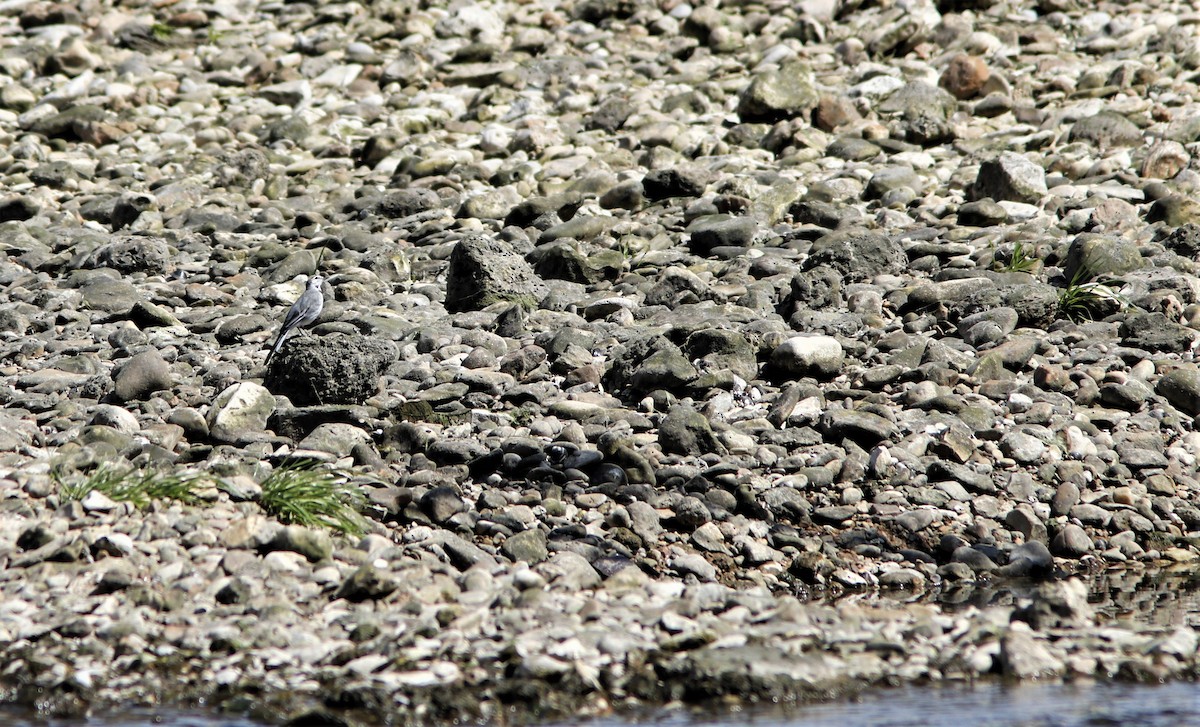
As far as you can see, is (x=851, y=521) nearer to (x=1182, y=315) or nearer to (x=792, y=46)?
(x=1182, y=315)

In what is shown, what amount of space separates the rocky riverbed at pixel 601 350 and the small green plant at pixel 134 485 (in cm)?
6

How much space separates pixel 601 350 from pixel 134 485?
12.3 ft

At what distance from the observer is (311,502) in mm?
7195

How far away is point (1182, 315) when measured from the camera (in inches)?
402

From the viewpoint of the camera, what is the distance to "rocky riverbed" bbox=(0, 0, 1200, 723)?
6.21 meters

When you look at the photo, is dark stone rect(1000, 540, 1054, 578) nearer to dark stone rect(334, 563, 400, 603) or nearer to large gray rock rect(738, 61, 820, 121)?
dark stone rect(334, 563, 400, 603)

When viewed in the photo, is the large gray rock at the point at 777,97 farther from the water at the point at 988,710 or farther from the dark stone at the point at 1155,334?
Result: the water at the point at 988,710

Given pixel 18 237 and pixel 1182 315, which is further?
pixel 18 237

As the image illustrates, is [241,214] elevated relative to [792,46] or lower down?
lower down

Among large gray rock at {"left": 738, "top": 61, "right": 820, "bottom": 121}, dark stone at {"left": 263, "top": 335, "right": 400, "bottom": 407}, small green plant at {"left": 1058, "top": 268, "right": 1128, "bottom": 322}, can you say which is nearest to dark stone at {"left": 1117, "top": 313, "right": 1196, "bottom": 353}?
small green plant at {"left": 1058, "top": 268, "right": 1128, "bottom": 322}

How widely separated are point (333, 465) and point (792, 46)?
10828 millimetres

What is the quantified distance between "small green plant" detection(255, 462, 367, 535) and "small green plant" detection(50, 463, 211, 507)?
0.38 meters

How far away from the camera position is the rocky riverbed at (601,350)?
6207 millimetres

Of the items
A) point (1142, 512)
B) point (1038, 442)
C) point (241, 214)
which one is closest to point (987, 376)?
point (1038, 442)
